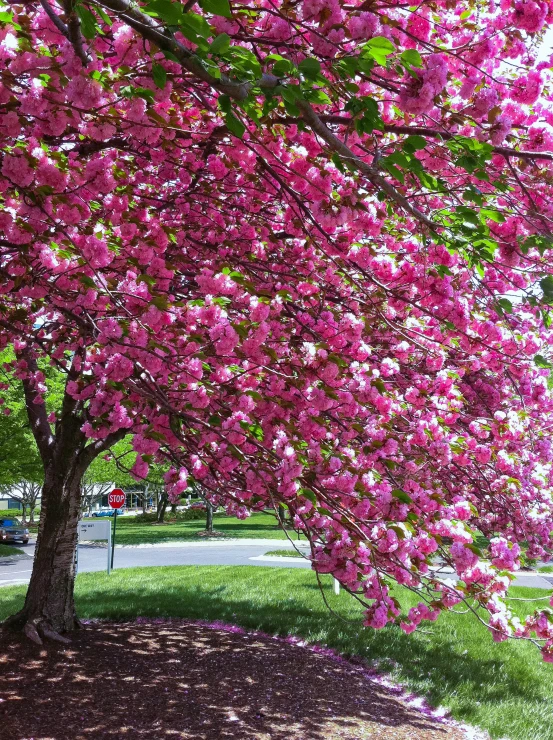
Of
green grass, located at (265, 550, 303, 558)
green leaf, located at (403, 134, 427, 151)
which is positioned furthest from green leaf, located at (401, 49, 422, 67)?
green grass, located at (265, 550, 303, 558)

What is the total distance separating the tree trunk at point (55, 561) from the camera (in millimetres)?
6898

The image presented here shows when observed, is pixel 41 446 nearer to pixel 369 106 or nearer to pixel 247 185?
pixel 247 185

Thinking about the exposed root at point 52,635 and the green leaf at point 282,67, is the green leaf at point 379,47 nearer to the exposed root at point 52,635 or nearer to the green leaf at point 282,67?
the green leaf at point 282,67

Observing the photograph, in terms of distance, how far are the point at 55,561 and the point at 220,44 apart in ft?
21.4

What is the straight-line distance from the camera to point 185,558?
18.9 meters

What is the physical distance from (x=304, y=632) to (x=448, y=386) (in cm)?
463

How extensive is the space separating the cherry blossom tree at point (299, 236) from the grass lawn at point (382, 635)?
1915 mm

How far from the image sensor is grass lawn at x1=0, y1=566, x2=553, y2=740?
575 cm

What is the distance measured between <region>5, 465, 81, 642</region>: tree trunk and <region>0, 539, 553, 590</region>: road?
878cm

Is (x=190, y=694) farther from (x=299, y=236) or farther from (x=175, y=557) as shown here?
(x=175, y=557)

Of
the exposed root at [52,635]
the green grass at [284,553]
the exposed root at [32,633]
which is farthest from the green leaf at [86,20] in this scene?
the green grass at [284,553]

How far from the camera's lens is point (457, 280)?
448 cm

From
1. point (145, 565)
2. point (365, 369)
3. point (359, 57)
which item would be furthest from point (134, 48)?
point (145, 565)

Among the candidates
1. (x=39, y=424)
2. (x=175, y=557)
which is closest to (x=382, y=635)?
(x=39, y=424)
